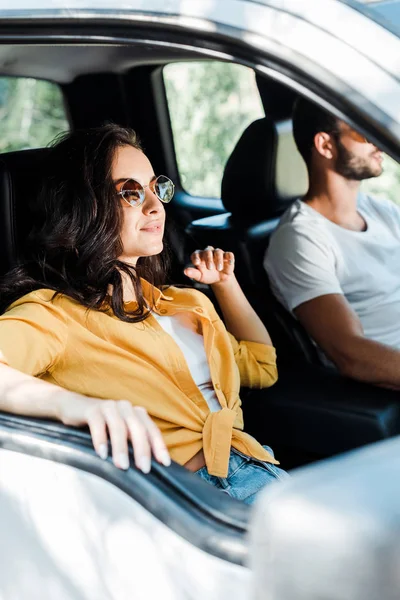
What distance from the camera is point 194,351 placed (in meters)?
2.16

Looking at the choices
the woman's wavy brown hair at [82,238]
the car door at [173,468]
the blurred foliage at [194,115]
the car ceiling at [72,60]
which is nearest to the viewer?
the car door at [173,468]

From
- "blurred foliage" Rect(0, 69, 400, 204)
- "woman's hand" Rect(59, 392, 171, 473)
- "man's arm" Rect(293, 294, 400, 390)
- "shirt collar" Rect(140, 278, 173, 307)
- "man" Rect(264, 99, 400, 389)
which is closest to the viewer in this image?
"woman's hand" Rect(59, 392, 171, 473)

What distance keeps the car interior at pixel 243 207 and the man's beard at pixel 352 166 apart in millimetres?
255

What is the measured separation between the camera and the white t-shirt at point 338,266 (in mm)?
2746

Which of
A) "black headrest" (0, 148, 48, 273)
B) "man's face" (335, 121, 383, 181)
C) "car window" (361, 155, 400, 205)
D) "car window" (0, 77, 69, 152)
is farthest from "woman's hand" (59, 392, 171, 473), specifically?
"car window" (0, 77, 69, 152)

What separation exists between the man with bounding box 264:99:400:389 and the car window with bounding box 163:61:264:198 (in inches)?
16.7

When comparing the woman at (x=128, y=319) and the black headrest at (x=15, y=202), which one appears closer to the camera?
the woman at (x=128, y=319)

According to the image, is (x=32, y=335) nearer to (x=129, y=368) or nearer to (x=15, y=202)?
(x=129, y=368)

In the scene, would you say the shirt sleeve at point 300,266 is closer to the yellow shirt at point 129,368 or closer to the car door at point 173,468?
the yellow shirt at point 129,368

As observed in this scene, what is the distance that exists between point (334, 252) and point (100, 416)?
1.60 meters

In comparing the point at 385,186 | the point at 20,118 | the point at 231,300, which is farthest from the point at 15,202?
the point at 20,118

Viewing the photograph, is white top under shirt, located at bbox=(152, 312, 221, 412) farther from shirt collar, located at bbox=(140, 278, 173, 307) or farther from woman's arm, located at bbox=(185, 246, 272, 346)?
woman's arm, located at bbox=(185, 246, 272, 346)

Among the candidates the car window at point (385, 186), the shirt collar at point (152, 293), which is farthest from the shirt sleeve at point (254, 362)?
the car window at point (385, 186)

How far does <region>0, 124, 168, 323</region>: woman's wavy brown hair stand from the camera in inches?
81.7
